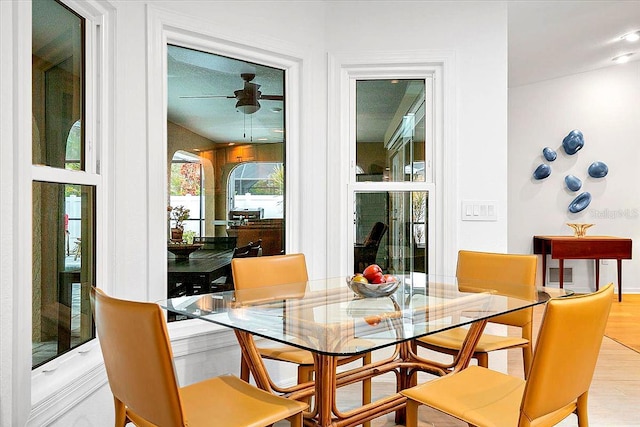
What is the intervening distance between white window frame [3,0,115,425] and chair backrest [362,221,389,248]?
5.84 feet

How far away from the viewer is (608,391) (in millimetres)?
3307

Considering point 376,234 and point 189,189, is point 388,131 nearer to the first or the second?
point 376,234

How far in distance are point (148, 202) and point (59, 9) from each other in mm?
931

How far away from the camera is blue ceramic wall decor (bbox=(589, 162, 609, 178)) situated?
21.4 feet

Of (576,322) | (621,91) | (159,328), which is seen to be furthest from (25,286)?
(621,91)

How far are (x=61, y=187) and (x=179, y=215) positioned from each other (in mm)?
811

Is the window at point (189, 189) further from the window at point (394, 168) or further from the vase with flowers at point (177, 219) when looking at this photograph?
the window at point (394, 168)

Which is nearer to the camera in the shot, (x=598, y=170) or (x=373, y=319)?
(x=373, y=319)

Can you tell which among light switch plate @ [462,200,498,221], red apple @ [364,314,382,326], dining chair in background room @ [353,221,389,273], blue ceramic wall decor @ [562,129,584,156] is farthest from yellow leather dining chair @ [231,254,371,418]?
blue ceramic wall decor @ [562,129,584,156]

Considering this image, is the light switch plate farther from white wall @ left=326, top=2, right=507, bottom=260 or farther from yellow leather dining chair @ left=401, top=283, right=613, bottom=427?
yellow leather dining chair @ left=401, top=283, right=613, bottom=427

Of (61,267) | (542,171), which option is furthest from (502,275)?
(542,171)

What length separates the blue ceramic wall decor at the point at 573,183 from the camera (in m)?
6.54

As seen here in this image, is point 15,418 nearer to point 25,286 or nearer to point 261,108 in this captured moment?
point 25,286

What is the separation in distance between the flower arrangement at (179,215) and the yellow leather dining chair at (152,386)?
1170mm
